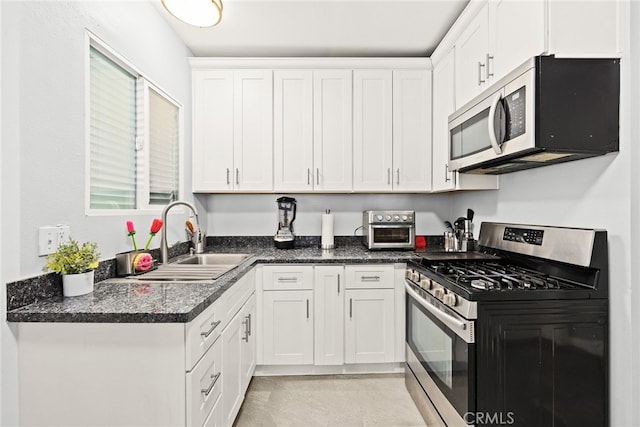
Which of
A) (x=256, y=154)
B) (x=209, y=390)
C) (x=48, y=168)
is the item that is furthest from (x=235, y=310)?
(x=256, y=154)

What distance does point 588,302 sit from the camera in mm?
1502

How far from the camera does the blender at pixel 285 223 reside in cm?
306

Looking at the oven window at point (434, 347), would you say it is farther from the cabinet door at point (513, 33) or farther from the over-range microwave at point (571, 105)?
the cabinet door at point (513, 33)

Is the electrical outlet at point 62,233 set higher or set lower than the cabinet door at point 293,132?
lower

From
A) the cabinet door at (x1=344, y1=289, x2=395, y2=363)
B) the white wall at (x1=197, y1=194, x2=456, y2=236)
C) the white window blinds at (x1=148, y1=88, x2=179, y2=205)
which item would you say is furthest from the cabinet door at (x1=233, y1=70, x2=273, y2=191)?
the cabinet door at (x1=344, y1=289, x2=395, y2=363)

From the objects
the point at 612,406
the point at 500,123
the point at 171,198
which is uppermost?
the point at 500,123

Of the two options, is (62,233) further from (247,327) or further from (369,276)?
(369,276)

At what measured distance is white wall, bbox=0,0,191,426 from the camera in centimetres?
122

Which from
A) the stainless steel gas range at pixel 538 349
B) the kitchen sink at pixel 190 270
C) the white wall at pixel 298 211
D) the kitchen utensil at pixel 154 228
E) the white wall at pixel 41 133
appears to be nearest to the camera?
the white wall at pixel 41 133

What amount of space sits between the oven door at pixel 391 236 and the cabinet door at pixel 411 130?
34 centimetres

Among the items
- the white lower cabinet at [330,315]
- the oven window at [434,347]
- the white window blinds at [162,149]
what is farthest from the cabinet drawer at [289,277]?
the white window blinds at [162,149]

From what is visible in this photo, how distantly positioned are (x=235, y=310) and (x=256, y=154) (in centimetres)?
144

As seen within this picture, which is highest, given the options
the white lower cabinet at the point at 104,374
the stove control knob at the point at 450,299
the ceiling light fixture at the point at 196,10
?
the ceiling light fixture at the point at 196,10

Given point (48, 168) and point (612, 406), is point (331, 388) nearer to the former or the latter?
point (612, 406)
